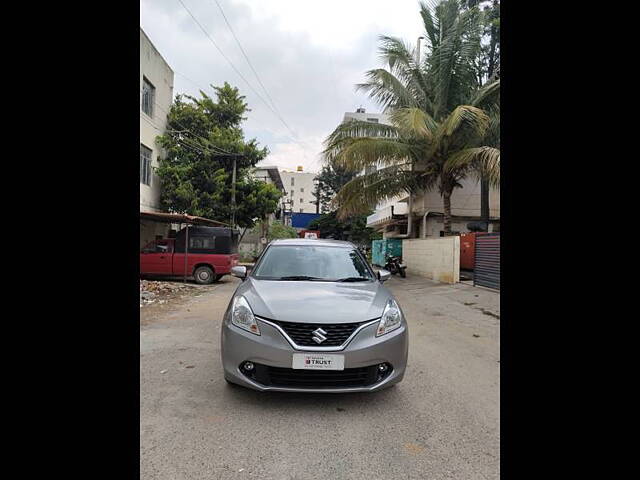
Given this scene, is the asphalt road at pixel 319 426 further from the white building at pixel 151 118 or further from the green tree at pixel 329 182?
the green tree at pixel 329 182

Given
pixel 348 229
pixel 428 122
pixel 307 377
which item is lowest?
pixel 307 377

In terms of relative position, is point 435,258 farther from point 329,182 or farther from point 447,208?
point 329,182

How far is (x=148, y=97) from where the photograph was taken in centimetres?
1590

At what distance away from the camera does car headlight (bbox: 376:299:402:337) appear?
10.7 feet

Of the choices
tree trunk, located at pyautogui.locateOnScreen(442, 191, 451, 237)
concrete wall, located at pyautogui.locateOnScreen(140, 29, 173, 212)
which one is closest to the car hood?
tree trunk, located at pyautogui.locateOnScreen(442, 191, 451, 237)

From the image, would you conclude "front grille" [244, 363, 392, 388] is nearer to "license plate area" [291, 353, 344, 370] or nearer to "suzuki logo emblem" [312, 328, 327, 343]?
"license plate area" [291, 353, 344, 370]

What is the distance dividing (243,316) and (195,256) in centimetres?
1052

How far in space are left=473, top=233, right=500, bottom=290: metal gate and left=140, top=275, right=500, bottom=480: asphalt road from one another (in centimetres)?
656

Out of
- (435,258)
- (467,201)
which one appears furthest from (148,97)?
(467,201)

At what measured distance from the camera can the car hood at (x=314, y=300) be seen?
10.3 feet
